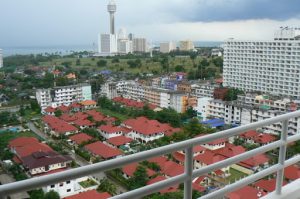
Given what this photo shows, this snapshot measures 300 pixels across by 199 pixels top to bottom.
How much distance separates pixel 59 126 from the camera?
8070mm

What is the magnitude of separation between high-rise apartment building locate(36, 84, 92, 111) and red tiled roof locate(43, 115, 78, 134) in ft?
7.84

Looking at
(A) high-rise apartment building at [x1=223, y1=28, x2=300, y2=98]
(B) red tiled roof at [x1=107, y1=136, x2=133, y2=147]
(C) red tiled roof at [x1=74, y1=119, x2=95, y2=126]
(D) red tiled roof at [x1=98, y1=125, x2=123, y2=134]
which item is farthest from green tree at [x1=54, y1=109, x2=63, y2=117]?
(A) high-rise apartment building at [x1=223, y1=28, x2=300, y2=98]

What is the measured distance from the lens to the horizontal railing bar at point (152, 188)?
43 cm

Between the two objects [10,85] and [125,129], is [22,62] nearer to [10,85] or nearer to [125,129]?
[10,85]

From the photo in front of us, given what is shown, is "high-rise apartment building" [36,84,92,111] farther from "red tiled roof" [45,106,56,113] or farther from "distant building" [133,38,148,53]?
"distant building" [133,38,148,53]

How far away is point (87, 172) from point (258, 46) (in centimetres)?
1238

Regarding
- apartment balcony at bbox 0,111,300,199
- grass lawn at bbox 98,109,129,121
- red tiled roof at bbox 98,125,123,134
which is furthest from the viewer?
grass lawn at bbox 98,109,129,121

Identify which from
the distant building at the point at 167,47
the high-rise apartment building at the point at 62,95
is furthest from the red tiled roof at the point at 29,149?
the distant building at the point at 167,47

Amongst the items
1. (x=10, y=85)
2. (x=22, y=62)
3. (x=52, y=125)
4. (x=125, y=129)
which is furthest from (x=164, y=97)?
(x=22, y=62)

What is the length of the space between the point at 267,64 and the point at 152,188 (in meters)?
11.9

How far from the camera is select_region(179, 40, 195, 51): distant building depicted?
96.8ft

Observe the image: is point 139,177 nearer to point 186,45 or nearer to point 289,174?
point 289,174

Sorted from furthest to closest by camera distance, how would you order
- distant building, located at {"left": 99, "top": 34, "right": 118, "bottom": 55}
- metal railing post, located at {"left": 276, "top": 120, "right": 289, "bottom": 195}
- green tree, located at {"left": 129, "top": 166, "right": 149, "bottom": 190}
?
distant building, located at {"left": 99, "top": 34, "right": 118, "bottom": 55} < green tree, located at {"left": 129, "top": 166, "right": 149, "bottom": 190} < metal railing post, located at {"left": 276, "top": 120, "right": 289, "bottom": 195}

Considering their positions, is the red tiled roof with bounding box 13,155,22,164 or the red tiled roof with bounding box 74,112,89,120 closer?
the red tiled roof with bounding box 13,155,22,164
